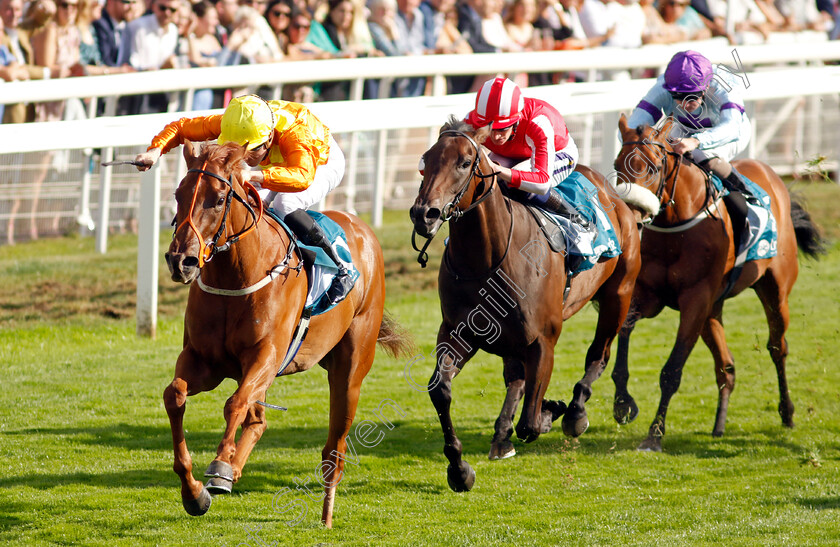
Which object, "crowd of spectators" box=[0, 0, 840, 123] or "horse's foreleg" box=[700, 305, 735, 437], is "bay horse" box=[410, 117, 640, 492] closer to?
"horse's foreleg" box=[700, 305, 735, 437]

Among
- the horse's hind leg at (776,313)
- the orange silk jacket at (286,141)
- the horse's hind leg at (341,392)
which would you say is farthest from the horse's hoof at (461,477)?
the horse's hind leg at (776,313)

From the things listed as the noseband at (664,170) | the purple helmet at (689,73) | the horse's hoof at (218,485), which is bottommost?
the horse's hoof at (218,485)

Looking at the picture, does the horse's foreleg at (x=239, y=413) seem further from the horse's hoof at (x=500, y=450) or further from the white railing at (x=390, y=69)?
the white railing at (x=390, y=69)

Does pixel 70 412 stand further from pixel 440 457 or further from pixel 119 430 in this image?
pixel 440 457

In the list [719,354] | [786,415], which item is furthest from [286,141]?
[786,415]

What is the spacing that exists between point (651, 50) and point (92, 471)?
687cm

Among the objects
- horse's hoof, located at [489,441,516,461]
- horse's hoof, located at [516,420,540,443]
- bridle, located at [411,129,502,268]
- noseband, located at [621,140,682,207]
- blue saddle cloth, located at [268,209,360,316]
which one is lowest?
horse's hoof, located at [489,441,516,461]

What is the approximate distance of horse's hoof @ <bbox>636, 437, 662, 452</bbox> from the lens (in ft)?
20.1

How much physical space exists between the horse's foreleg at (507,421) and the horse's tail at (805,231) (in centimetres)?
276

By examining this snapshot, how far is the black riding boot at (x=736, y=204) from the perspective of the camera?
21.5ft

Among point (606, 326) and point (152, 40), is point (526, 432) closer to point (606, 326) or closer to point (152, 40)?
point (606, 326)

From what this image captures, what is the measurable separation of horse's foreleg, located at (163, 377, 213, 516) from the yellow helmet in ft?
3.41

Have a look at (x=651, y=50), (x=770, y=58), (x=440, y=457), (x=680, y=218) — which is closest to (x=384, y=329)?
(x=440, y=457)

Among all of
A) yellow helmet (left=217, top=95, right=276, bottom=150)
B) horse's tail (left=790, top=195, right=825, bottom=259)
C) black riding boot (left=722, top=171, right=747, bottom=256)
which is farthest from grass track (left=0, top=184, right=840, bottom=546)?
yellow helmet (left=217, top=95, right=276, bottom=150)
